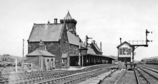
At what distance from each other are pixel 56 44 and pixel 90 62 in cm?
1228

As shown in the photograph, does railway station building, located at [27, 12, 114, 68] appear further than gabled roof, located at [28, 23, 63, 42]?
No

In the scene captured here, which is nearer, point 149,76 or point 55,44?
point 149,76

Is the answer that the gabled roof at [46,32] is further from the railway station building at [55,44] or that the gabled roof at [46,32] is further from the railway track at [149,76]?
the railway track at [149,76]

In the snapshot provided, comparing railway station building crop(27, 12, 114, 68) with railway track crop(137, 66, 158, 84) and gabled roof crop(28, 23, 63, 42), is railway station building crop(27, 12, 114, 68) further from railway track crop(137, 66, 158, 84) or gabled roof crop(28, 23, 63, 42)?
railway track crop(137, 66, 158, 84)

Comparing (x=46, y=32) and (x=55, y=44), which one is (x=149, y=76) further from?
(x=46, y=32)

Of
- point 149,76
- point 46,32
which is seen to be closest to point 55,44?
point 46,32

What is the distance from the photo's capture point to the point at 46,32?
1889 inches

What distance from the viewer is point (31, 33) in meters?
48.2

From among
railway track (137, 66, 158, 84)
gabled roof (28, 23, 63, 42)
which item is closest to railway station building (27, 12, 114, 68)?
gabled roof (28, 23, 63, 42)

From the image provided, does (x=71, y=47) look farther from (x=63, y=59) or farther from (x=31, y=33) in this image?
(x=31, y=33)

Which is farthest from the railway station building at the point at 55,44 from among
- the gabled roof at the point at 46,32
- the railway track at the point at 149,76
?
the railway track at the point at 149,76

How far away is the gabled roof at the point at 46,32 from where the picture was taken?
153 ft

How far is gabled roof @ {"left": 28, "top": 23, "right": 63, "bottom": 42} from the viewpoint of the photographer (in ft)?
153

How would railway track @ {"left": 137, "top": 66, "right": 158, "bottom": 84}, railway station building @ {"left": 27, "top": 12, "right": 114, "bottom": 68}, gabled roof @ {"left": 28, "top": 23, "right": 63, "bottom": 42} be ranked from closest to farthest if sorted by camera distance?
railway track @ {"left": 137, "top": 66, "right": 158, "bottom": 84} → railway station building @ {"left": 27, "top": 12, "right": 114, "bottom": 68} → gabled roof @ {"left": 28, "top": 23, "right": 63, "bottom": 42}
